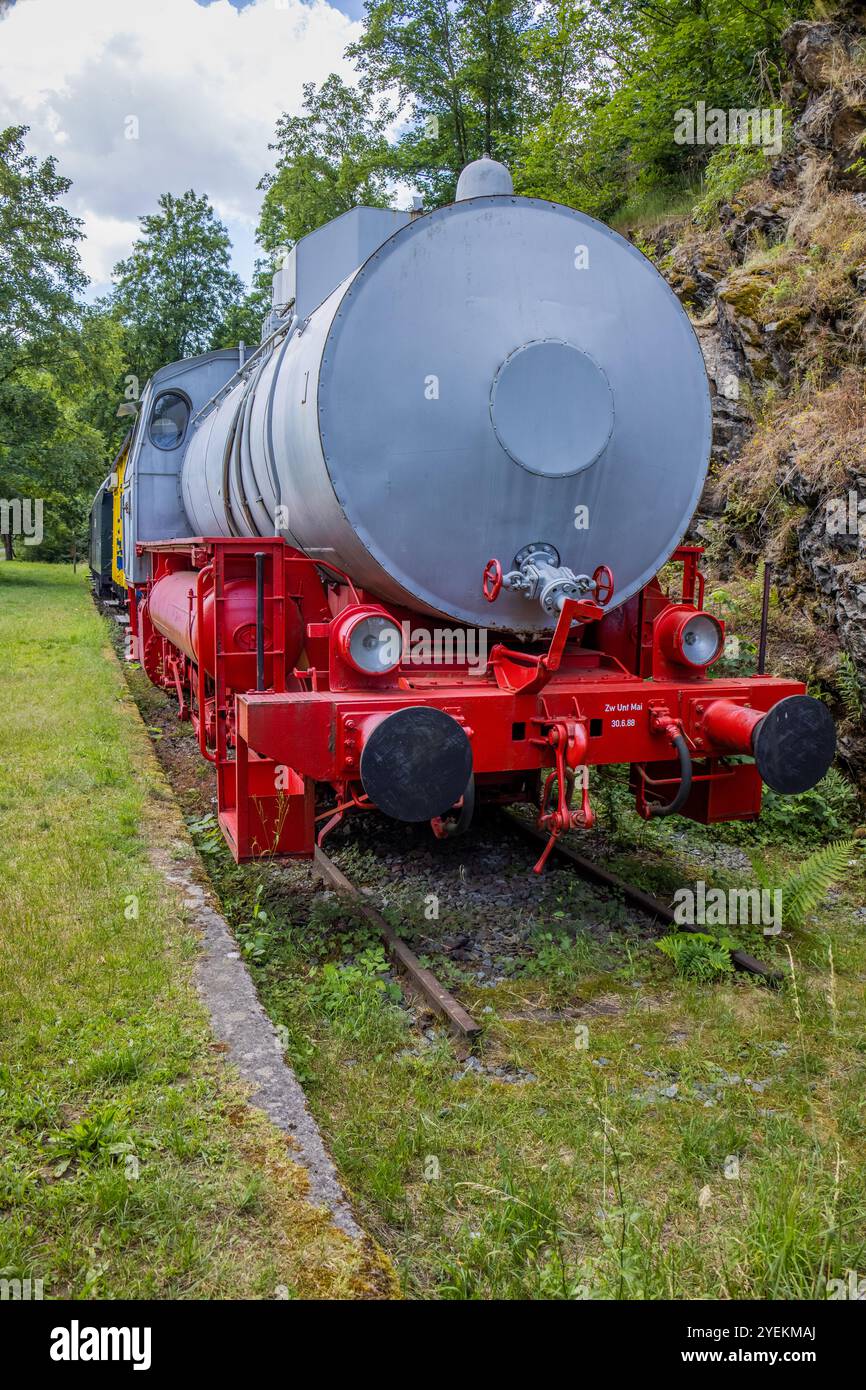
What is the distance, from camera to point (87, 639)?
50.5 feet

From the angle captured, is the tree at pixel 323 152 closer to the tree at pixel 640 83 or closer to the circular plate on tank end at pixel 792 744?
the tree at pixel 640 83

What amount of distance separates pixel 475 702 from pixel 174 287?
33507 mm

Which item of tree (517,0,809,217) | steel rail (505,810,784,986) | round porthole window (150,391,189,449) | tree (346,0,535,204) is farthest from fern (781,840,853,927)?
tree (346,0,535,204)

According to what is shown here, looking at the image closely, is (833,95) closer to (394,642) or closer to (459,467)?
(459,467)

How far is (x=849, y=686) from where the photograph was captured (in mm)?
6684

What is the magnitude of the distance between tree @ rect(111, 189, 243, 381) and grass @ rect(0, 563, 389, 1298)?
30.8m

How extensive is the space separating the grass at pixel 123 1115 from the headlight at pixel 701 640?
3.04 meters

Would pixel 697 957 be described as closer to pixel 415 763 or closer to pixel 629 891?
pixel 629 891

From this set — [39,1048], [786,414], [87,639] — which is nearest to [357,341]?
[39,1048]

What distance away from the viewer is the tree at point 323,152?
25.3m

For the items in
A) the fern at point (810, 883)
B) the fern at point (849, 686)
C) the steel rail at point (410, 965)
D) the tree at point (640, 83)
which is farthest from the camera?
the tree at point (640, 83)

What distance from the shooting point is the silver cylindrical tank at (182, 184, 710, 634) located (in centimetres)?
421

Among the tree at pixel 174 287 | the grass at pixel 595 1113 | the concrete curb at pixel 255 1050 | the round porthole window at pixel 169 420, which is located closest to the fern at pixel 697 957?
the grass at pixel 595 1113

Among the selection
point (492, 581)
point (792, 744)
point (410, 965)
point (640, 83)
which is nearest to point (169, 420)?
point (492, 581)
